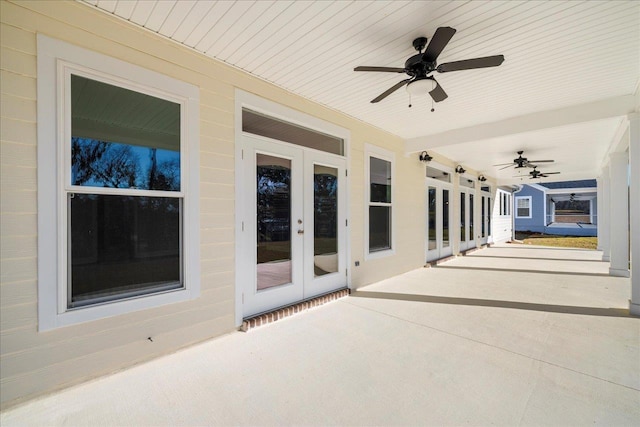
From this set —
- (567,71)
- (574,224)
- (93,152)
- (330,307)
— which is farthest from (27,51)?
(574,224)

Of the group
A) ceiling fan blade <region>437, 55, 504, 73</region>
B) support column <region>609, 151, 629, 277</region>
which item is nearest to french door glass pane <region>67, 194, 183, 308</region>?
ceiling fan blade <region>437, 55, 504, 73</region>

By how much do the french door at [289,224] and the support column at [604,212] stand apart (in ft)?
26.9

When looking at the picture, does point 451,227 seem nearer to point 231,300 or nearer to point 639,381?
point 639,381

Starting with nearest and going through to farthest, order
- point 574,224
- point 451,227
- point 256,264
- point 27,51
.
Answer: point 27,51, point 256,264, point 451,227, point 574,224

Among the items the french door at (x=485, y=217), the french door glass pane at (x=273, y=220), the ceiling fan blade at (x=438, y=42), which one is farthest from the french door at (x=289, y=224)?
the french door at (x=485, y=217)

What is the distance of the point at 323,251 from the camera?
4.16 meters

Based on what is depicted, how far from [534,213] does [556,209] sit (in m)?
3.64

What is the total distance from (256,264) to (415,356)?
1.91m

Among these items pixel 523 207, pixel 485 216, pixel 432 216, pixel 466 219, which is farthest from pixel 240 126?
pixel 523 207

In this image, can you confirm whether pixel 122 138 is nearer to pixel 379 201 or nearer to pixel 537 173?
pixel 379 201

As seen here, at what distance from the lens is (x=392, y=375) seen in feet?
7.34

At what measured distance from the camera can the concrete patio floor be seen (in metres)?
1.81

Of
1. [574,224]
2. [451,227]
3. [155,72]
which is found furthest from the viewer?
[574,224]

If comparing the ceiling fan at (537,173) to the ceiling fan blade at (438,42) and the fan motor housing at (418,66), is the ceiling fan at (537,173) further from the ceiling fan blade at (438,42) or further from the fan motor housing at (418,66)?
the ceiling fan blade at (438,42)
